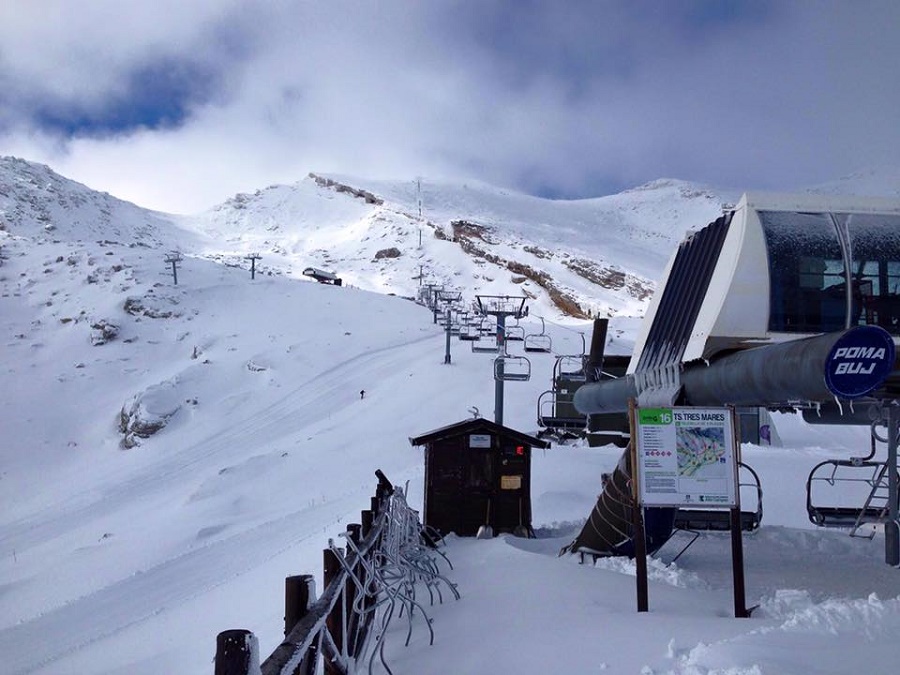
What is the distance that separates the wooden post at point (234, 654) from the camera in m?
2.38

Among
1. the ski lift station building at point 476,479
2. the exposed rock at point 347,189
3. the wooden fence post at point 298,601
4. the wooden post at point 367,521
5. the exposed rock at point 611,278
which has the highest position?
the exposed rock at point 347,189

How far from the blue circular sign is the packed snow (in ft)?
5.51

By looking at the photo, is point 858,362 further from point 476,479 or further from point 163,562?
point 163,562

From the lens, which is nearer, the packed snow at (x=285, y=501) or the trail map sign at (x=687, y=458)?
the packed snow at (x=285, y=501)

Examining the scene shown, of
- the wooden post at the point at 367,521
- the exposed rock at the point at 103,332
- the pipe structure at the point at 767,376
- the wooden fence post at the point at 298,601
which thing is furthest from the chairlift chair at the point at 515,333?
the exposed rock at the point at 103,332

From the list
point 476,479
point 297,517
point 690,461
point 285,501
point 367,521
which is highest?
point 690,461

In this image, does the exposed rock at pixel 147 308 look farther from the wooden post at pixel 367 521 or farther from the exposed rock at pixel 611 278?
the wooden post at pixel 367 521

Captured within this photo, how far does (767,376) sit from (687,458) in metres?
1.75

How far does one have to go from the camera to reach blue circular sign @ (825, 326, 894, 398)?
389 centimetres

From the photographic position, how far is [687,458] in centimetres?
631

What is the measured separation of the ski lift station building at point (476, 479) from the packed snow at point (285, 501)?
1.05 metres

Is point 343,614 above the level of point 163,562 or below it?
above

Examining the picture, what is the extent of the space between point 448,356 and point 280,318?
1906cm

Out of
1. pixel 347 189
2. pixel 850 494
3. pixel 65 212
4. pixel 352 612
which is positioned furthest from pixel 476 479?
pixel 347 189
